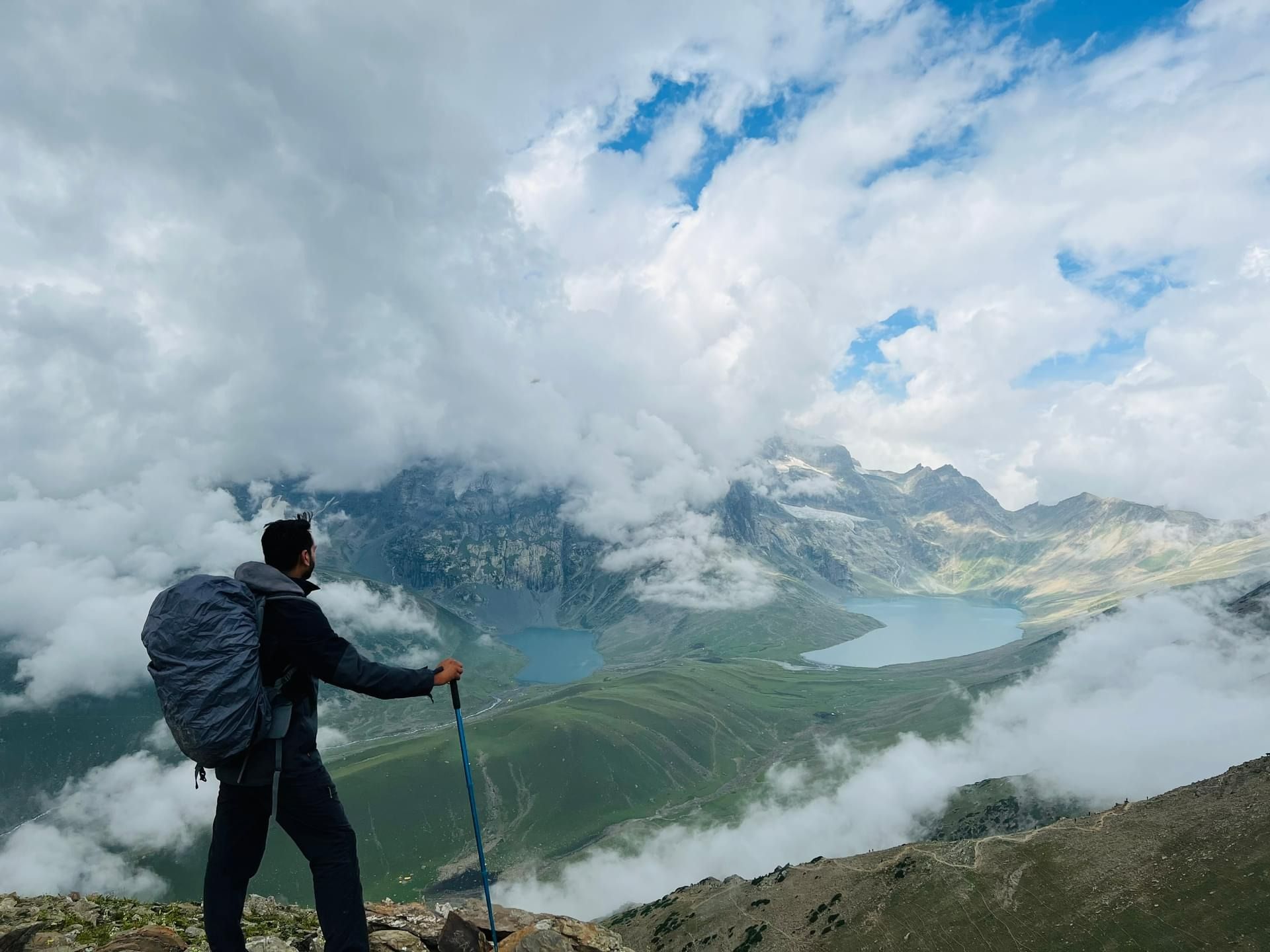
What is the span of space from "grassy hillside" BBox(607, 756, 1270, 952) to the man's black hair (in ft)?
249

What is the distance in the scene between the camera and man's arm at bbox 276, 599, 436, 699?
740cm

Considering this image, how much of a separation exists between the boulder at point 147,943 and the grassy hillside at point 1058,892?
241ft

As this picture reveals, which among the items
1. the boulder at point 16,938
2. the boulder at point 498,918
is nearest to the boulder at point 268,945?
the boulder at point 498,918

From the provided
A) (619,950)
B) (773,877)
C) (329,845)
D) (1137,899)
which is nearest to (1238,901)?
(1137,899)

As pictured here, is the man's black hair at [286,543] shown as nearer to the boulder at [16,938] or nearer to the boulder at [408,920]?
the boulder at [408,920]

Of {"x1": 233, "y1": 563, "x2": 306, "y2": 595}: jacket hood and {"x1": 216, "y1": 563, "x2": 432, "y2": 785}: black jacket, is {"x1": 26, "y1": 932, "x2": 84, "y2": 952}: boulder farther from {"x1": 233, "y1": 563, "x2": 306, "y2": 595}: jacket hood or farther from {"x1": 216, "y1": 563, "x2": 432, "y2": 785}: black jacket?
{"x1": 233, "y1": 563, "x2": 306, "y2": 595}: jacket hood

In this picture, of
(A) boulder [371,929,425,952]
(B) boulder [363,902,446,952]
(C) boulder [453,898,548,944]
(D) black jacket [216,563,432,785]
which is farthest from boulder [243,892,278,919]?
(D) black jacket [216,563,432,785]

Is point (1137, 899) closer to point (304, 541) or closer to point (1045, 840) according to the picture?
point (1045, 840)

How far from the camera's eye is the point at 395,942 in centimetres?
1298

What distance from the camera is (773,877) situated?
91312mm

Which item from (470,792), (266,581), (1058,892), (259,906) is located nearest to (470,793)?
(470,792)

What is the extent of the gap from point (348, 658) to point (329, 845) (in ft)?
8.17

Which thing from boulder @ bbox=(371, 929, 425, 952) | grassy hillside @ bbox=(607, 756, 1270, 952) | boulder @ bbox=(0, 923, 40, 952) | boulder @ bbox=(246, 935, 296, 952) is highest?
boulder @ bbox=(0, 923, 40, 952)

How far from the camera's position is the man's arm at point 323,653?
291 inches
